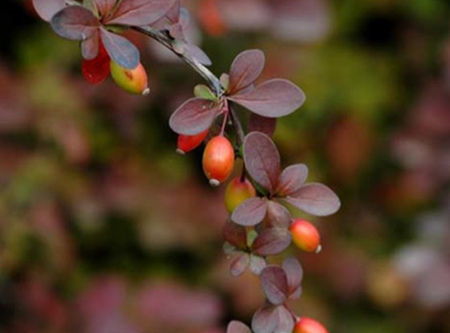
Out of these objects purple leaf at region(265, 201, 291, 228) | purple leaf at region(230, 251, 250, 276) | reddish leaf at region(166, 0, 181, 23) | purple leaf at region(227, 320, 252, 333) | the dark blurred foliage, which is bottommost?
purple leaf at region(227, 320, 252, 333)

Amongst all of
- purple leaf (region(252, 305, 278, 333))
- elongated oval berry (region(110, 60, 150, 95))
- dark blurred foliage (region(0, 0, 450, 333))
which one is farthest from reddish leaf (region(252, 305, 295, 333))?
dark blurred foliage (region(0, 0, 450, 333))

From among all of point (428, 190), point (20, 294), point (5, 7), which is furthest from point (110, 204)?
point (428, 190)

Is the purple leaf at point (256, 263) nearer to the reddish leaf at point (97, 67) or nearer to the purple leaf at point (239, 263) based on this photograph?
the purple leaf at point (239, 263)

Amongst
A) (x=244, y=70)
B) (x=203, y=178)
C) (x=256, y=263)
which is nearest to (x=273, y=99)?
(x=244, y=70)

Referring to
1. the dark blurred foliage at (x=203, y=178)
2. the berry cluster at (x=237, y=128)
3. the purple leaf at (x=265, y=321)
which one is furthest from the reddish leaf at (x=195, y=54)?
the dark blurred foliage at (x=203, y=178)

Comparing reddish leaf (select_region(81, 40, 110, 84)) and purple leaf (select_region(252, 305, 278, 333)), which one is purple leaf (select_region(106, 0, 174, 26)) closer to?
reddish leaf (select_region(81, 40, 110, 84))
